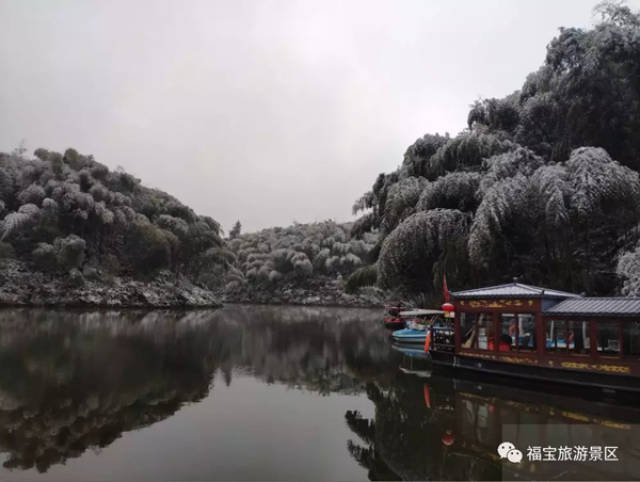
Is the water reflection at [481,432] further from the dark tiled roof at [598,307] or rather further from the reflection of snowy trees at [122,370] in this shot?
the reflection of snowy trees at [122,370]

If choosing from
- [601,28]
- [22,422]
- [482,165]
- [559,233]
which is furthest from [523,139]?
[22,422]

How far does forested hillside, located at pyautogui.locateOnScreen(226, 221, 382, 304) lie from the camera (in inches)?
2515

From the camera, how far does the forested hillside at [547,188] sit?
55.1ft

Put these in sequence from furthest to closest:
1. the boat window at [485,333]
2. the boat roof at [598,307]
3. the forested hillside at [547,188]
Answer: the forested hillside at [547,188]
the boat window at [485,333]
the boat roof at [598,307]

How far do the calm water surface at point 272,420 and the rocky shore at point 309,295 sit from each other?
44.0m

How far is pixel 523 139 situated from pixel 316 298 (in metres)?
44.7

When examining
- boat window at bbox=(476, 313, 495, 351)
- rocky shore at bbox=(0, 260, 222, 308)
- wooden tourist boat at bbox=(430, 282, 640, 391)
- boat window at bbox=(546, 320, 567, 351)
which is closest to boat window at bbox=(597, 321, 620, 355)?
wooden tourist boat at bbox=(430, 282, 640, 391)

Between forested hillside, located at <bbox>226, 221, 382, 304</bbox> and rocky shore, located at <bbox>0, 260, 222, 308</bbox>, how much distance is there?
1803 cm

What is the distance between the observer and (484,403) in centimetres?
1079

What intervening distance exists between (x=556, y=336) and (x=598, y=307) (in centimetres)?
235

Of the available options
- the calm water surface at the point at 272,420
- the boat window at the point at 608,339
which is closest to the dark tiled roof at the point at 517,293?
the boat window at the point at 608,339

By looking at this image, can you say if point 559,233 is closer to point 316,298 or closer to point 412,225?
point 412,225

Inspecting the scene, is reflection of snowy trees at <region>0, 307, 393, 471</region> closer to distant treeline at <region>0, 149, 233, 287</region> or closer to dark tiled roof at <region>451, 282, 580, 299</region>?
dark tiled roof at <region>451, 282, 580, 299</region>

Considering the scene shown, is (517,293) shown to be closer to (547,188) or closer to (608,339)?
(608,339)
